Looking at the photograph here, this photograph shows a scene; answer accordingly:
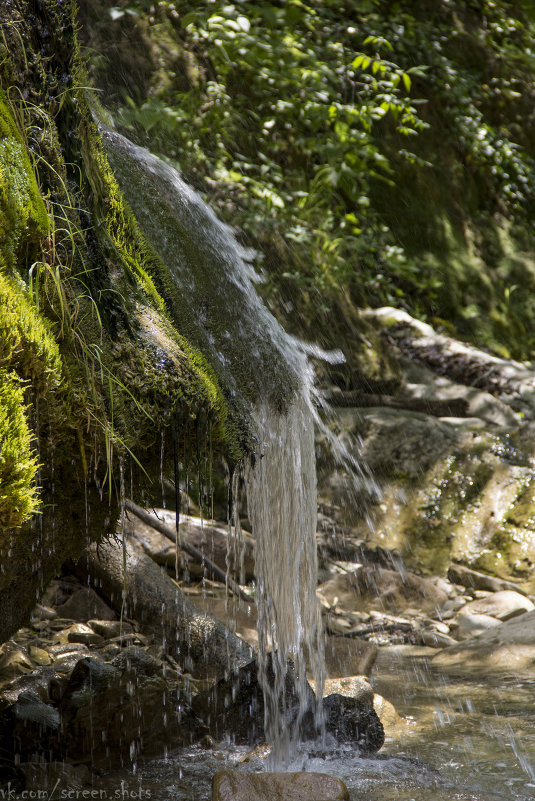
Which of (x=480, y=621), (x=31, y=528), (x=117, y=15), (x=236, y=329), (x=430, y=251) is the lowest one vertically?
(x=480, y=621)

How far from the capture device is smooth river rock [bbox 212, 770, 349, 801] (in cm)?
249

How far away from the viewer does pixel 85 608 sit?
14.7 feet

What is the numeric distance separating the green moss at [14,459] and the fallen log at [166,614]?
2.35 m

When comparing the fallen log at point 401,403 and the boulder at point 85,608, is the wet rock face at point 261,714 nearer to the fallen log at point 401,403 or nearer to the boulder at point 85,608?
the boulder at point 85,608

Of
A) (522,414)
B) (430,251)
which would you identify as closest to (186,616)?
Result: (522,414)

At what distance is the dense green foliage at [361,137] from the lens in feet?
26.1

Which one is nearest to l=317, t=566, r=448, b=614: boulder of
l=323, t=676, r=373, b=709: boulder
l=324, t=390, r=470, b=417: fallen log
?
l=323, t=676, r=373, b=709: boulder

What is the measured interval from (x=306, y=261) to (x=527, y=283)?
481 cm

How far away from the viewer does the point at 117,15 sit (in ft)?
23.4

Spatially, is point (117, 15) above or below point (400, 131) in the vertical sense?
above

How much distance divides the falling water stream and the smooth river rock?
0.28 meters

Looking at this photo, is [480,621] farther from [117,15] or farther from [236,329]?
[117,15]

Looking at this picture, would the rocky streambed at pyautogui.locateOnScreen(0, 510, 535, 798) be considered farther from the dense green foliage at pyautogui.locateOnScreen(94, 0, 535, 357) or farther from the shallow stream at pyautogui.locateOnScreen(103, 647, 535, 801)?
the dense green foliage at pyautogui.locateOnScreen(94, 0, 535, 357)

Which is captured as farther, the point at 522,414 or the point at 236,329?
the point at 522,414
